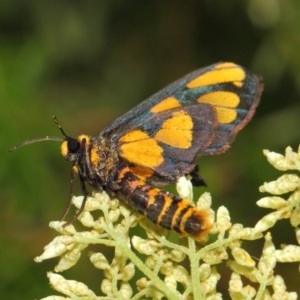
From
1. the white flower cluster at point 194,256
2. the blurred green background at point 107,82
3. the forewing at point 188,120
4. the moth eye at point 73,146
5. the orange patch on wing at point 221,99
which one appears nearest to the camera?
the white flower cluster at point 194,256

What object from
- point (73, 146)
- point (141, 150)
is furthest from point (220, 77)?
point (73, 146)

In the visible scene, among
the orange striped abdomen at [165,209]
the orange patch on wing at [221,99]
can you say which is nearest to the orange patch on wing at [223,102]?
the orange patch on wing at [221,99]

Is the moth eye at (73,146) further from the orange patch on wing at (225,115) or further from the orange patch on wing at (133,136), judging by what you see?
the orange patch on wing at (225,115)

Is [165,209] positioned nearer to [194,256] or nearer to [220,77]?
[194,256]

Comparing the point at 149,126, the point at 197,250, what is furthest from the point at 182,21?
the point at 197,250

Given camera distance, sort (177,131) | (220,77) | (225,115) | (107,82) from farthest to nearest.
A: (107,82) < (220,77) < (225,115) < (177,131)

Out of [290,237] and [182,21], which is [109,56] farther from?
[290,237]

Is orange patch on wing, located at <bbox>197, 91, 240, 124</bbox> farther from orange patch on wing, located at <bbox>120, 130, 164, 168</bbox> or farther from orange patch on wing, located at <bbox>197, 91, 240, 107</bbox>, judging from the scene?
orange patch on wing, located at <bbox>120, 130, 164, 168</bbox>
